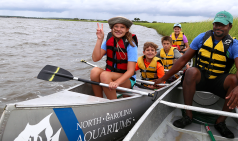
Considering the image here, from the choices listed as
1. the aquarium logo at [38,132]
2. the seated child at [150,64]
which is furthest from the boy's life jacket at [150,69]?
the aquarium logo at [38,132]

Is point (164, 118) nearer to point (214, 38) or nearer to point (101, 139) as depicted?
point (101, 139)

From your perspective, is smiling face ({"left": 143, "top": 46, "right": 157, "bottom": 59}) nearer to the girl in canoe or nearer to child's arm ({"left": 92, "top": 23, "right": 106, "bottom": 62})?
the girl in canoe

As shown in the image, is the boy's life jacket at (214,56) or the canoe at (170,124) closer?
the canoe at (170,124)

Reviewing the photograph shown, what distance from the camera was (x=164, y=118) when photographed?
9.11ft

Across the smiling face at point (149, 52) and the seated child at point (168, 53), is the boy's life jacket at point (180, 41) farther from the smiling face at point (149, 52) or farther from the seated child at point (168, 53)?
the smiling face at point (149, 52)

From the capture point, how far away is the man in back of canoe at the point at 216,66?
7.64 feet

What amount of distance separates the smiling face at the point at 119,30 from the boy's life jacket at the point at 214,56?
3.55ft

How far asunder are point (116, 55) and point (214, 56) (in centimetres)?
133

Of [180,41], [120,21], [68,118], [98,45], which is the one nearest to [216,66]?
[120,21]

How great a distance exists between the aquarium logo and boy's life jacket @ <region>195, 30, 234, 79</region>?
2030 millimetres

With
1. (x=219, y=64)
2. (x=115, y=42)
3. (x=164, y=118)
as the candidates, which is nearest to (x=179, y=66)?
(x=219, y=64)

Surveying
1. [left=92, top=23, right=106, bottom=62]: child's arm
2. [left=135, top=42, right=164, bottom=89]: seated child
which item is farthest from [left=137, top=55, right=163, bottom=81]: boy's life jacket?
[left=92, top=23, right=106, bottom=62]: child's arm

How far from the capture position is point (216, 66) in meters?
2.48

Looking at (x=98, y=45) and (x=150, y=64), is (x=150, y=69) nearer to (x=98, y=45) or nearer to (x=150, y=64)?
(x=150, y=64)
